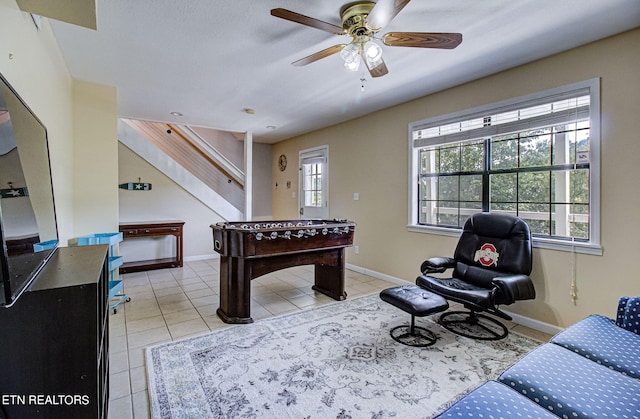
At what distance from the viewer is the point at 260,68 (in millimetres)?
2969

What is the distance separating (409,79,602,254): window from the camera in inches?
101

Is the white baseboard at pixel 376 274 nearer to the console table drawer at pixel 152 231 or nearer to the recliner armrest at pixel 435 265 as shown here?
the recliner armrest at pixel 435 265

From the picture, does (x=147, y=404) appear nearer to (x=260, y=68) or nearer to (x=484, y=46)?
(x=260, y=68)

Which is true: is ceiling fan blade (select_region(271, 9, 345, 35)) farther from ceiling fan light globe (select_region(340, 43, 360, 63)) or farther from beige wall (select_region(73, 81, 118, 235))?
beige wall (select_region(73, 81, 118, 235))

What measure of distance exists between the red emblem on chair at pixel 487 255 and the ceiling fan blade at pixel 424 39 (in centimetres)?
192

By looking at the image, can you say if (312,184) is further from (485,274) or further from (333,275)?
(485,274)

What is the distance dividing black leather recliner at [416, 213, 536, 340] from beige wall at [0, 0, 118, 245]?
10.9ft

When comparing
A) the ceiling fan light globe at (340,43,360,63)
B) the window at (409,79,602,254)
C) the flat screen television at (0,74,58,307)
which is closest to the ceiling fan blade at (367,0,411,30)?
the ceiling fan light globe at (340,43,360,63)

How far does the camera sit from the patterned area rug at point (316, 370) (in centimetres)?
173

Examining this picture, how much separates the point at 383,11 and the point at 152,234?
456cm

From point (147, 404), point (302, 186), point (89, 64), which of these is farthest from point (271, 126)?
point (147, 404)

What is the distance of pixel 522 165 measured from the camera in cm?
299

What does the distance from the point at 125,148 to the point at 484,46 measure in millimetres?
5239

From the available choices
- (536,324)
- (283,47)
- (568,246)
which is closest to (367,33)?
(283,47)
